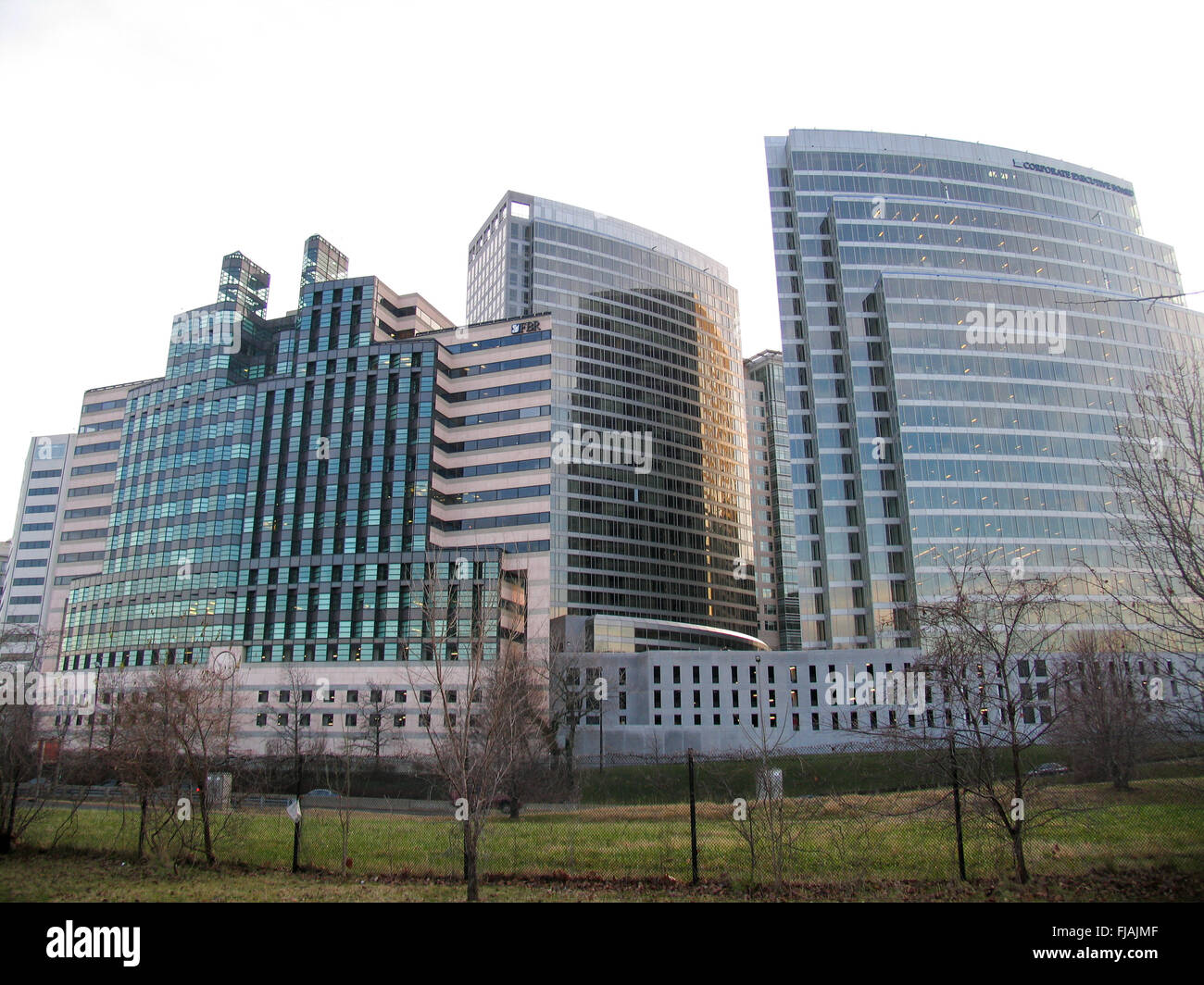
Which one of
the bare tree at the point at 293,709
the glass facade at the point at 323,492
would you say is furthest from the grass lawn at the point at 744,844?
the glass facade at the point at 323,492

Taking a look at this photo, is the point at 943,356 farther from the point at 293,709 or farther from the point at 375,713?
the point at 293,709

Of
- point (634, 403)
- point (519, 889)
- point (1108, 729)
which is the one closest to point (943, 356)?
point (634, 403)

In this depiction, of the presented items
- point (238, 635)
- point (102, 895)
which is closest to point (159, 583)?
point (238, 635)

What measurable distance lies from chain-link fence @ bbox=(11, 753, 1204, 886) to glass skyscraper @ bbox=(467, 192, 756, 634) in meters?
90.6

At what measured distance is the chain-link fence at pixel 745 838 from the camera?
17359 millimetres

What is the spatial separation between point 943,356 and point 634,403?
188ft

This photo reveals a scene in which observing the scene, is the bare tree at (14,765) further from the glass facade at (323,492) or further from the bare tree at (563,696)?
the glass facade at (323,492)

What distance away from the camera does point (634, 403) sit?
13888cm

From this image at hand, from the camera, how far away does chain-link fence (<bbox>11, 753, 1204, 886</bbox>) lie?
57.0 feet

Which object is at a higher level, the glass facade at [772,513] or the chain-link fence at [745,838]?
the glass facade at [772,513]

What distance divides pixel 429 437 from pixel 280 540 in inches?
901

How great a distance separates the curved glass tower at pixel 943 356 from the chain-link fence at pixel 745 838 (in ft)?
216
